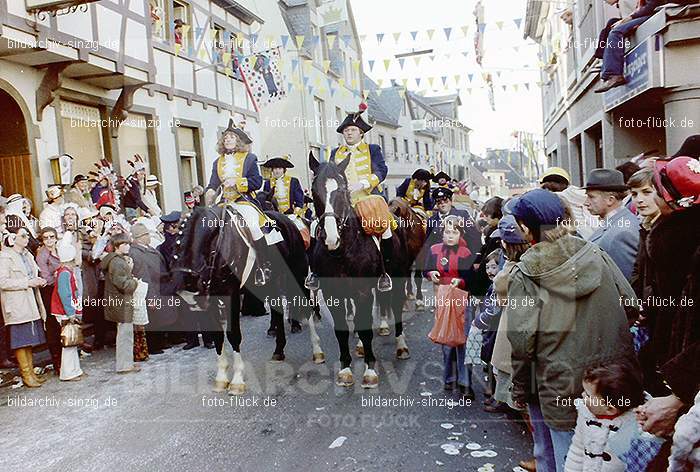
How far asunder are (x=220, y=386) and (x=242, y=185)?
2.32m

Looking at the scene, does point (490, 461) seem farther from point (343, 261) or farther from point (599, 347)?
point (343, 261)

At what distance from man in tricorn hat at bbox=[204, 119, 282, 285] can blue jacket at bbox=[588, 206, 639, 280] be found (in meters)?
3.71

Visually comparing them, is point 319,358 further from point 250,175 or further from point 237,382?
point 250,175

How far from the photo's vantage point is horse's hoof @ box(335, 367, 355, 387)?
18.7 ft

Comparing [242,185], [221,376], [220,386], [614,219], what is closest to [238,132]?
[242,185]

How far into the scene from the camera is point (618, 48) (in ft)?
28.6

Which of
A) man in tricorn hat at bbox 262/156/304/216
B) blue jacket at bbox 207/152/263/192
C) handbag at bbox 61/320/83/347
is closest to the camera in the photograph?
handbag at bbox 61/320/83/347

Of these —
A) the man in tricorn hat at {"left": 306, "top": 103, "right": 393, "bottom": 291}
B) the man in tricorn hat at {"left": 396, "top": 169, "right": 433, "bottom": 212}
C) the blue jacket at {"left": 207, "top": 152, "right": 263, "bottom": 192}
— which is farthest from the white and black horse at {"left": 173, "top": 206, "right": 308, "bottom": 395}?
the man in tricorn hat at {"left": 396, "top": 169, "right": 433, "bottom": 212}

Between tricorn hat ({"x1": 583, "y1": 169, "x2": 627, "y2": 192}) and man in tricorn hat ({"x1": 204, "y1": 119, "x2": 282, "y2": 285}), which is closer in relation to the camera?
tricorn hat ({"x1": 583, "y1": 169, "x2": 627, "y2": 192})

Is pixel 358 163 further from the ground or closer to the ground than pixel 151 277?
further from the ground

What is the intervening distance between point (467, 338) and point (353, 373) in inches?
61.8

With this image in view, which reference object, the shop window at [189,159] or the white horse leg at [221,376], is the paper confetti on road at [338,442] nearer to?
the white horse leg at [221,376]

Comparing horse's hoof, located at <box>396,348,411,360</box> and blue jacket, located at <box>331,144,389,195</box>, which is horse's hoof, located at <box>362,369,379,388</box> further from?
blue jacket, located at <box>331,144,389,195</box>

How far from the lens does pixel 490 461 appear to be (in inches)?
156
